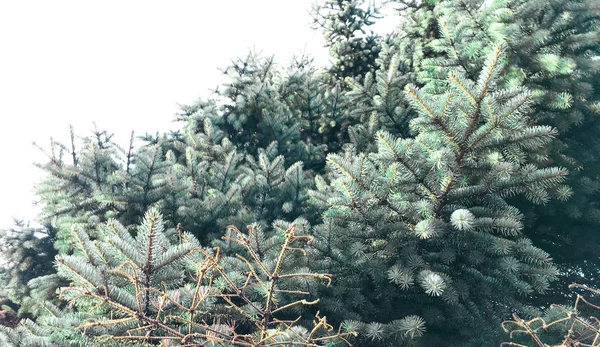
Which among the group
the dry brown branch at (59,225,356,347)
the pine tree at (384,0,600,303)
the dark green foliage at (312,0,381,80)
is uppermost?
the dark green foliage at (312,0,381,80)

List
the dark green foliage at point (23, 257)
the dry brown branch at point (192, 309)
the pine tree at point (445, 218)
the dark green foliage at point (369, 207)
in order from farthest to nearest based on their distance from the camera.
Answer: the dark green foliage at point (23, 257) → the pine tree at point (445, 218) → the dark green foliage at point (369, 207) → the dry brown branch at point (192, 309)

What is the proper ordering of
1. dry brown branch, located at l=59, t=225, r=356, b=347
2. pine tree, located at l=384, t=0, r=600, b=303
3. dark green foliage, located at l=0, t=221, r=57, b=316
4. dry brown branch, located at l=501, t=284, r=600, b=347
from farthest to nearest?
dark green foliage, located at l=0, t=221, r=57, b=316, pine tree, located at l=384, t=0, r=600, b=303, dry brown branch, located at l=501, t=284, r=600, b=347, dry brown branch, located at l=59, t=225, r=356, b=347

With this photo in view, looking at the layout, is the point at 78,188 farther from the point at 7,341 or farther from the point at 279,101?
the point at 279,101

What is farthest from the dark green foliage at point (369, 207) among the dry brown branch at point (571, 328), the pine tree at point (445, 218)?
the dry brown branch at point (571, 328)

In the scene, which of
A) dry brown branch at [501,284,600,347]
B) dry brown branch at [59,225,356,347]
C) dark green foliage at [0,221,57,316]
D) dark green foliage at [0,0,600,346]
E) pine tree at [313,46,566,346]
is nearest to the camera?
dry brown branch at [59,225,356,347]

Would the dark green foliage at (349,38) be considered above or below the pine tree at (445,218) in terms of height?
above

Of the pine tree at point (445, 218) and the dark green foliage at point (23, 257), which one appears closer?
the pine tree at point (445, 218)

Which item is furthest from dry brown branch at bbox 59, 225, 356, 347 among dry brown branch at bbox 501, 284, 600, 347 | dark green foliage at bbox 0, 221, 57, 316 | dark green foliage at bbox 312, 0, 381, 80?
dark green foliage at bbox 312, 0, 381, 80

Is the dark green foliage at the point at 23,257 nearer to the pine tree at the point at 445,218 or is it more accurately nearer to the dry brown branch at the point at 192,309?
the dry brown branch at the point at 192,309

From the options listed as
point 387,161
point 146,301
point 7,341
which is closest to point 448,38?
point 387,161

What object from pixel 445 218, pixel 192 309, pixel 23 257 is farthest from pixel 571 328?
pixel 23 257

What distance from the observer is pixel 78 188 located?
3.84 metres

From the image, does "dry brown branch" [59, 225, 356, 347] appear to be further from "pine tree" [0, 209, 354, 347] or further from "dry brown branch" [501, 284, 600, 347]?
"dry brown branch" [501, 284, 600, 347]

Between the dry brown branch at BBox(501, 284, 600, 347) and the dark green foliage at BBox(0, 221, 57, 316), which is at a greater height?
the dark green foliage at BBox(0, 221, 57, 316)
